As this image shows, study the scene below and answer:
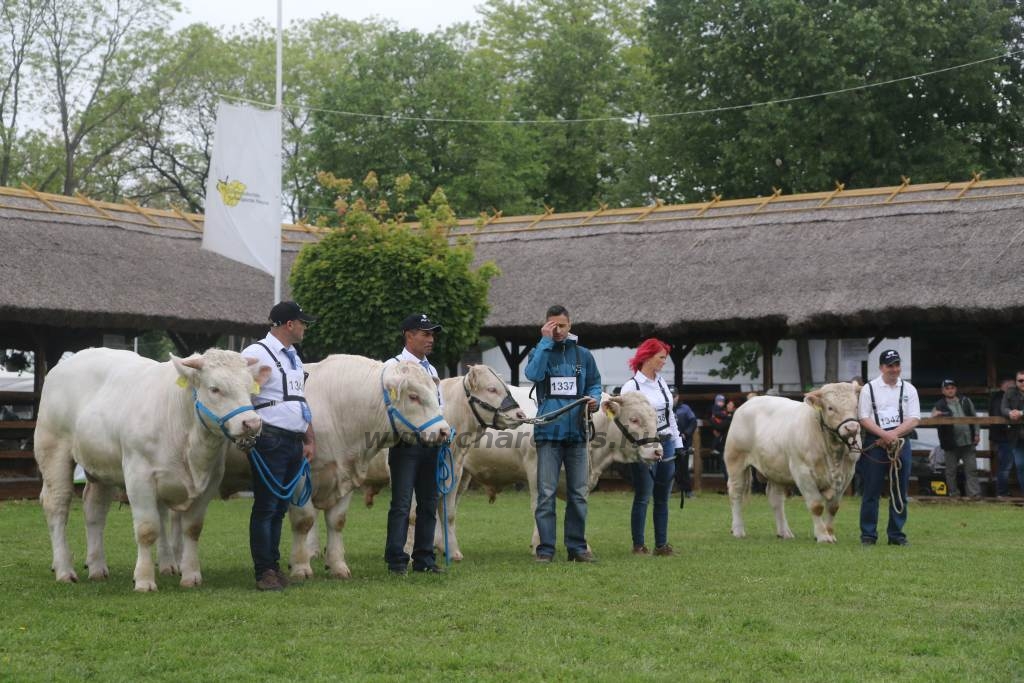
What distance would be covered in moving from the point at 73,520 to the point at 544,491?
292 inches

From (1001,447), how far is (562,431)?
12081 millimetres

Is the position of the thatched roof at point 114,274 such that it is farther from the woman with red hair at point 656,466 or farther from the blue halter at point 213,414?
the blue halter at point 213,414

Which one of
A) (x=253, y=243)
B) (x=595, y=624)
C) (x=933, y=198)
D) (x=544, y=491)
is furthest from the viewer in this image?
(x=933, y=198)

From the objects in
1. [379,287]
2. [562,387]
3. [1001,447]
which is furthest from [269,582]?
[1001,447]

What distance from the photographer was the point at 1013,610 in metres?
8.61

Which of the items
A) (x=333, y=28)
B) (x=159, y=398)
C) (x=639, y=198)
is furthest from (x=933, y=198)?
(x=333, y=28)

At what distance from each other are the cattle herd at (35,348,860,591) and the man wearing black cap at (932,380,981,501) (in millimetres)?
9817

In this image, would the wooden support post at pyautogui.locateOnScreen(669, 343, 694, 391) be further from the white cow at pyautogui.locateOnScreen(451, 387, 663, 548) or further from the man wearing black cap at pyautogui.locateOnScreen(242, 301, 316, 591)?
the man wearing black cap at pyautogui.locateOnScreen(242, 301, 316, 591)

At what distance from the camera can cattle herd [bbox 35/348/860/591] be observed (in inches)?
375

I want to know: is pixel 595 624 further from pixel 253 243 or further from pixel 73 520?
pixel 253 243

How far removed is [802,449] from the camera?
46.9 ft

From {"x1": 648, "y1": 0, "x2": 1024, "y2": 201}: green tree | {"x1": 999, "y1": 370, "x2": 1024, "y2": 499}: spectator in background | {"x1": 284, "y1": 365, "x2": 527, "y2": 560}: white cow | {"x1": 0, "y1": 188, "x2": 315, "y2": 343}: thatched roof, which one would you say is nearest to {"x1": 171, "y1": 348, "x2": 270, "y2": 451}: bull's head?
{"x1": 284, "y1": 365, "x2": 527, "y2": 560}: white cow

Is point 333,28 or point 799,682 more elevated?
point 333,28

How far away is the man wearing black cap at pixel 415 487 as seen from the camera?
10492 mm
